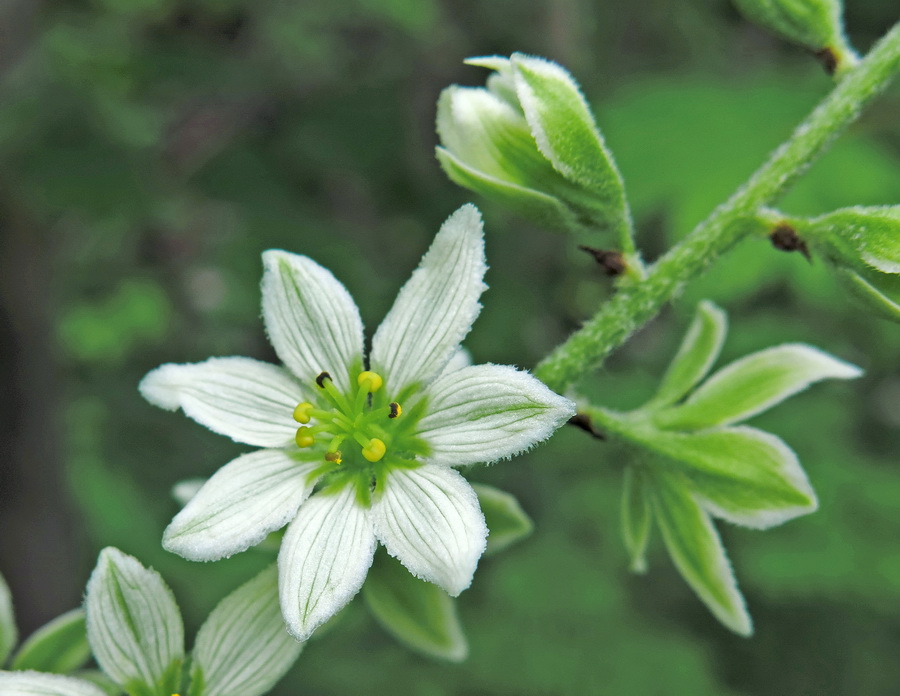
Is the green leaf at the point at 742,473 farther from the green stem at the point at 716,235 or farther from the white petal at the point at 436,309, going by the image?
the white petal at the point at 436,309

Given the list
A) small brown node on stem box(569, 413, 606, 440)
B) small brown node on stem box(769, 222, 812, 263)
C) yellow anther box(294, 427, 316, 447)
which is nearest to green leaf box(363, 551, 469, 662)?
yellow anther box(294, 427, 316, 447)

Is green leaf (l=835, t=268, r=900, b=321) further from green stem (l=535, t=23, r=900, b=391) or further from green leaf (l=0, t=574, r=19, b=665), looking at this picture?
green leaf (l=0, t=574, r=19, b=665)

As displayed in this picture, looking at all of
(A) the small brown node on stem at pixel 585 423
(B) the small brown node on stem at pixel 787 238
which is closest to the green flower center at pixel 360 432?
(A) the small brown node on stem at pixel 585 423

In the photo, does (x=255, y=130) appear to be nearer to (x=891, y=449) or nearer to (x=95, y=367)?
(x=95, y=367)

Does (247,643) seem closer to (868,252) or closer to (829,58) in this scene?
(868,252)

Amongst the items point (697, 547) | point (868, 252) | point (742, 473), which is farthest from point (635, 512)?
point (868, 252)

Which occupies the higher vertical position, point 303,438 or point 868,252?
point 868,252
